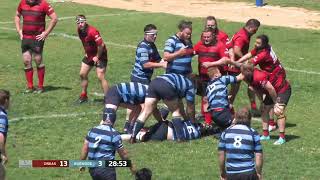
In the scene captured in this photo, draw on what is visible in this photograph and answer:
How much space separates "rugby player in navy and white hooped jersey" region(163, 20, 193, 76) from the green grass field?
1.44 meters

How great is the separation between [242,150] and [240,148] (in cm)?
4

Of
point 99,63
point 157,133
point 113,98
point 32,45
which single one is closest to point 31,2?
point 32,45

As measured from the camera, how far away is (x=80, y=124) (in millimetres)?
16953

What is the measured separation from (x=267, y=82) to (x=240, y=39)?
2508mm

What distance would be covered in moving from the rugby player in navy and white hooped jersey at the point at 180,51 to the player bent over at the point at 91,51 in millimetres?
2636

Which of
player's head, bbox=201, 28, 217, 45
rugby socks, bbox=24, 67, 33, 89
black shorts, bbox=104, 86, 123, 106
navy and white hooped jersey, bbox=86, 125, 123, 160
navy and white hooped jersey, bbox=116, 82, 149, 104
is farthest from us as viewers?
rugby socks, bbox=24, 67, 33, 89

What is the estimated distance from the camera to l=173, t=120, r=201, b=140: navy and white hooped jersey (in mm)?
Answer: 15562

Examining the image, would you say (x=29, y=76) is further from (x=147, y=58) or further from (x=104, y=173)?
(x=104, y=173)

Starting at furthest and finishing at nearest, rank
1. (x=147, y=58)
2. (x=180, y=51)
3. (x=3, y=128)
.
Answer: (x=147, y=58) → (x=180, y=51) → (x=3, y=128)

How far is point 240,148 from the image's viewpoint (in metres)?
11.3

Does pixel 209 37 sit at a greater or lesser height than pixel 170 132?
greater

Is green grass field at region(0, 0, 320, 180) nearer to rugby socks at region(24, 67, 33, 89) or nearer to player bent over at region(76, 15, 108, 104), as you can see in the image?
rugby socks at region(24, 67, 33, 89)

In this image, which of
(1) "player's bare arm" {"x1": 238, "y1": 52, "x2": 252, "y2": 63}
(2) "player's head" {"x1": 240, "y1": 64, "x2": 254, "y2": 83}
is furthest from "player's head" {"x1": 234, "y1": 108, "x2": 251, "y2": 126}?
(1) "player's bare arm" {"x1": 238, "y1": 52, "x2": 252, "y2": 63}

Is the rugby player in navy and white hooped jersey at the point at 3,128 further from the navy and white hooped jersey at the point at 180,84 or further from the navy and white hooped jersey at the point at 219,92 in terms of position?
the navy and white hooped jersey at the point at 219,92
